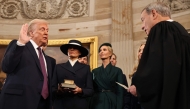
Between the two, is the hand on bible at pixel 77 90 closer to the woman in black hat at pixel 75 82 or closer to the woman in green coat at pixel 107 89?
the woman in black hat at pixel 75 82

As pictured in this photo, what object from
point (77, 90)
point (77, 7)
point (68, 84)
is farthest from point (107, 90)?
point (77, 7)

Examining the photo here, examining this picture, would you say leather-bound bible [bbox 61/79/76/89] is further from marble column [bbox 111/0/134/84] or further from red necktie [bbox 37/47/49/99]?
marble column [bbox 111/0/134/84]

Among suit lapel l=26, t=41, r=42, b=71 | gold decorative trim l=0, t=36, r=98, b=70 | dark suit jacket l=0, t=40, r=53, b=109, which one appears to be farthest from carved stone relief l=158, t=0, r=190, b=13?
dark suit jacket l=0, t=40, r=53, b=109

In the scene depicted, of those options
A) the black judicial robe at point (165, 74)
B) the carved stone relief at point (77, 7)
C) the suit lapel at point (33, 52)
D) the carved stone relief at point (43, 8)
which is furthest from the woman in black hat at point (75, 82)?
the carved stone relief at point (43, 8)

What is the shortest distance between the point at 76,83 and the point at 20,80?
1244mm

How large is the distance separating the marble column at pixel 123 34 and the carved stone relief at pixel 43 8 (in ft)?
4.34

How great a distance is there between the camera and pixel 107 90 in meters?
4.64

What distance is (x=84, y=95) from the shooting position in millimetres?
4211

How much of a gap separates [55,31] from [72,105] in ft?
17.7

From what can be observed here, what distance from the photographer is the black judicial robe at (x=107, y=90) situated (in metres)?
4.54

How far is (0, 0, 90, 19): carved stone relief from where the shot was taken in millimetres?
9398

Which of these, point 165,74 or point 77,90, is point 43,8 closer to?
point 77,90

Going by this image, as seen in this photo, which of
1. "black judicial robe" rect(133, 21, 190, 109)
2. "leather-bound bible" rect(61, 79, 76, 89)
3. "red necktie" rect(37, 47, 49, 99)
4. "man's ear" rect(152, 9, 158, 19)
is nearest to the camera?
"black judicial robe" rect(133, 21, 190, 109)

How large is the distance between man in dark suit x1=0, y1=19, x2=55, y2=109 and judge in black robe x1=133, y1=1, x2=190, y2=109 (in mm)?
1307
